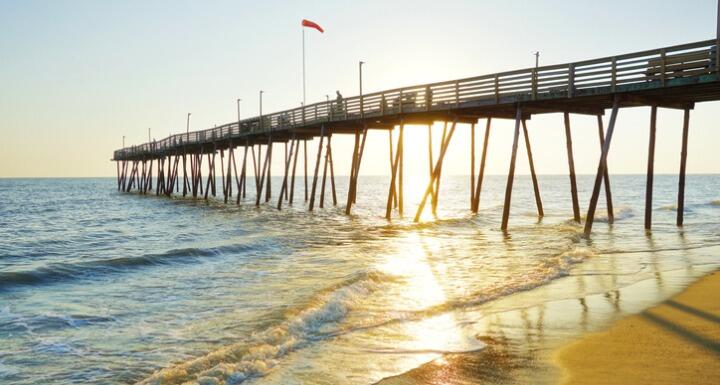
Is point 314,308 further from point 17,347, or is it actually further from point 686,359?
point 686,359

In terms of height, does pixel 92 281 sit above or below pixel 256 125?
below

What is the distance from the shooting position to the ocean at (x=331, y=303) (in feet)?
21.9

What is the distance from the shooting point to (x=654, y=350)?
6285mm

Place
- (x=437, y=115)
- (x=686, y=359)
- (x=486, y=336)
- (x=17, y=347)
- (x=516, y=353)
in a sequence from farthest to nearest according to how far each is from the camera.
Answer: (x=437, y=115) → (x=17, y=347) → (x=486, y=336) → (x=516, y=353) → (x=686, y=359)

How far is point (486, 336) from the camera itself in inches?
288

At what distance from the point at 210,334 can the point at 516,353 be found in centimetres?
422

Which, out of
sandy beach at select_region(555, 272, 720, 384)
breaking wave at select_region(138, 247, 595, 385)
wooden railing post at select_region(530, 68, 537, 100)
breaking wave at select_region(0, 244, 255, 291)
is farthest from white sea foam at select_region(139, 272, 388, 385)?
wooden railing post at select_region(530, 68, 537, 100)

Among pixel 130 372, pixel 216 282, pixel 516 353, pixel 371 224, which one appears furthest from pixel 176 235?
pixel 516 353

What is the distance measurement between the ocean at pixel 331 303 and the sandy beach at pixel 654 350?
285 millimetres

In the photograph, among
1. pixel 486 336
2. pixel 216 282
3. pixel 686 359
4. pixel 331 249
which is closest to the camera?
pixel 686 359

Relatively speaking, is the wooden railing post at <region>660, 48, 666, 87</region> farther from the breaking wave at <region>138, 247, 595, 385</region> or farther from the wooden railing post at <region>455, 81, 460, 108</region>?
the wooden railing post at <region>455, 81, 460, 108</region>

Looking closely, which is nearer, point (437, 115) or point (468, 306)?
point (468, 306)

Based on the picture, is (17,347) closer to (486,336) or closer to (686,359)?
(486,336)

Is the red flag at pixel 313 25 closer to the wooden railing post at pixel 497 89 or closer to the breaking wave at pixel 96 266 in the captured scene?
the wooden railing post at pixel 497 89
